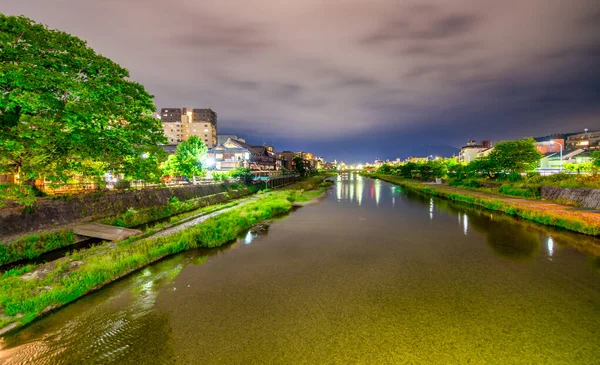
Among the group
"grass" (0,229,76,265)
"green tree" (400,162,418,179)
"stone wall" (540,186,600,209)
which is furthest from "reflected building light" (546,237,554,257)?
"green tree" (400,162,418,179)

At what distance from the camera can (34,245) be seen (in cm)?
1270

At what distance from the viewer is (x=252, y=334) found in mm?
6719

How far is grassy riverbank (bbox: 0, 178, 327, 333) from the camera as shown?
7289 millimetres

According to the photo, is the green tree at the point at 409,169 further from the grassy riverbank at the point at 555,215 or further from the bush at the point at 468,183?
the grassy riverbank at the point at 555,215

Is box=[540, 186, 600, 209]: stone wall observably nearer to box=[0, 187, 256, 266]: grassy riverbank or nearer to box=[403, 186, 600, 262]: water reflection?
box=[403, 186, 600, 262]: water reflection

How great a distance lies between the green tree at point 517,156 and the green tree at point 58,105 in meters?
48.5

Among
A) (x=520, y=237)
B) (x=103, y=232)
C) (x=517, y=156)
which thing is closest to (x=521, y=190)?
(x=517, y=156)

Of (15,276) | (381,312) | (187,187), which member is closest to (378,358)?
(381,312)

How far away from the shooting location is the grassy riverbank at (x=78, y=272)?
7.29 metres

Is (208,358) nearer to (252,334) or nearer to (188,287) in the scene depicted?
(252,334)

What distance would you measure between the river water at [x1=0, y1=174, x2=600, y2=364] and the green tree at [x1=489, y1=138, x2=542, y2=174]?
92.8 ft

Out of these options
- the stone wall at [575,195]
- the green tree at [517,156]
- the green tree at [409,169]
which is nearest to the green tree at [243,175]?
the green tree at [517,156]

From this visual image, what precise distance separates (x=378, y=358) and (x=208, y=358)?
4121 mm

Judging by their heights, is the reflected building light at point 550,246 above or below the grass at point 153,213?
below
